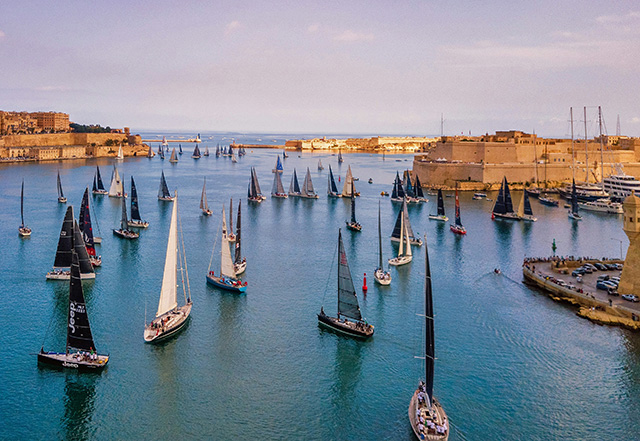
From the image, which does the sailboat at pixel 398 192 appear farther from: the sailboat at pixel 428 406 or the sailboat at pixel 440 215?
the sailboat at pixel 428 406

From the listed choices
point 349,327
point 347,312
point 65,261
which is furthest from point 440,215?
point 65,261

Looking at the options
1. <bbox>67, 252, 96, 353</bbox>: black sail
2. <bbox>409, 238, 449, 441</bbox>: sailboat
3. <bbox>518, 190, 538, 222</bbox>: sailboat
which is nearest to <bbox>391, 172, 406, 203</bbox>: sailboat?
<bbox>518, 190, 538, 222</bbox>: sailboat

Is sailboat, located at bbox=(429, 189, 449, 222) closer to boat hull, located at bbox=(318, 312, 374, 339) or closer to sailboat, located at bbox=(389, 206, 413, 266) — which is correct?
sailboat, located at bbox=(389, 206, 413, 266)

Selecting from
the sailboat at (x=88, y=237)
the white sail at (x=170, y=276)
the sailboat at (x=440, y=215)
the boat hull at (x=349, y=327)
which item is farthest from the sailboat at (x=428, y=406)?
the sailboat at (x=440, y=215)

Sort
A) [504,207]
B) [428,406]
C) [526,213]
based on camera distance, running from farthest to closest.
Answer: [504,207], [526,213], [428,406]

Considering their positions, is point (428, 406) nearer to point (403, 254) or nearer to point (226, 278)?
point (226, 278)

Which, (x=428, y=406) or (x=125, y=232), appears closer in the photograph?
(x=428, y=406)
